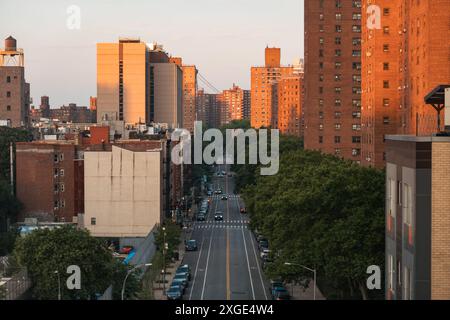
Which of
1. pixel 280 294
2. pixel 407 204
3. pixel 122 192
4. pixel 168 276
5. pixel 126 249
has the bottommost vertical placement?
pixel 168 276

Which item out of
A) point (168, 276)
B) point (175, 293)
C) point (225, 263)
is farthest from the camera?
point (225, 263)

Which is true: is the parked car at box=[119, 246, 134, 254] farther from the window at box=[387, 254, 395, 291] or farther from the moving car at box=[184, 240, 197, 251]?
the window at box=[387, 254, 395, 291]

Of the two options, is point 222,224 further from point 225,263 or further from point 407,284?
point 407,284

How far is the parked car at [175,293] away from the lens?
49.3 meters

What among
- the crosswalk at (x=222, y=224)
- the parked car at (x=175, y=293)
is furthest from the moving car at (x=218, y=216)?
the parked car at (x=175, y=293)

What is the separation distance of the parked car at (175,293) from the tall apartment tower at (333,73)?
201 ft

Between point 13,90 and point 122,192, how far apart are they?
5509 centimetres

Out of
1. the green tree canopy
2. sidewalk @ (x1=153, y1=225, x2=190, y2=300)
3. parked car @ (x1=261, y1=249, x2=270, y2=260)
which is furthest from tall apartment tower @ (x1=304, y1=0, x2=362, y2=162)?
the green tree canopy

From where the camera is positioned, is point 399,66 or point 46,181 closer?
point 46,181

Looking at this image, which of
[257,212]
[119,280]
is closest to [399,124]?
[257,212]

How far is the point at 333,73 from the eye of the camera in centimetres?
11131

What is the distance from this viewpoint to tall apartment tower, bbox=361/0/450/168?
68562 millimetres

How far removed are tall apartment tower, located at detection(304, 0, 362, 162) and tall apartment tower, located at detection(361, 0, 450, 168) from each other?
1756 centimetres

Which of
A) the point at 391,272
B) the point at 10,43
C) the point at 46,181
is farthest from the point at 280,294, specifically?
the point at 10,43
